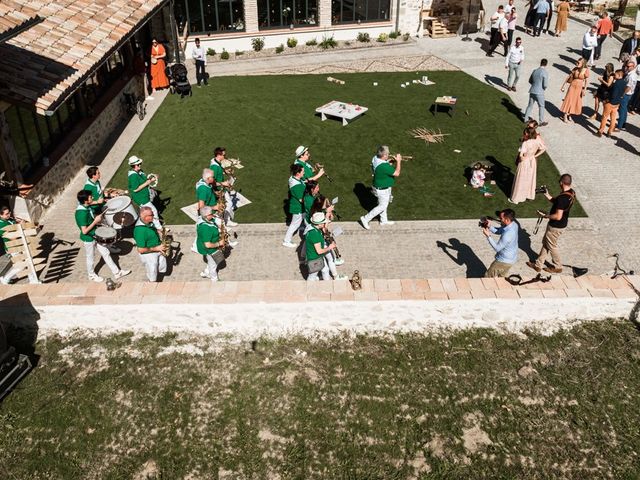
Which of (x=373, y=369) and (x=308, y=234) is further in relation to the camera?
(x=308, y=234)

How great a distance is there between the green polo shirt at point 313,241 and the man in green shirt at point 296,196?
2055mm

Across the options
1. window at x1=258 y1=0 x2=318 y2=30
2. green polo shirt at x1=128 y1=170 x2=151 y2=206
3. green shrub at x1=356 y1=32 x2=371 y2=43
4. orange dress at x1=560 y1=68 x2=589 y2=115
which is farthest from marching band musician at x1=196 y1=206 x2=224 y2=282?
green shrub at x1=356 y1=32 x2=371 y2=43

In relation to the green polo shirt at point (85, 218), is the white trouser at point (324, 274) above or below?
below

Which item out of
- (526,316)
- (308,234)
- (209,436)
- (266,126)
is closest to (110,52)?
(266,126)

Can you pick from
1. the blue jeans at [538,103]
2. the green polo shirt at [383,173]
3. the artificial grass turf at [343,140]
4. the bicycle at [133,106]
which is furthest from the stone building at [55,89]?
the blue jeans at [538,103]

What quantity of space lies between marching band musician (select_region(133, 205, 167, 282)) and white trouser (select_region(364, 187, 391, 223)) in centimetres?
472

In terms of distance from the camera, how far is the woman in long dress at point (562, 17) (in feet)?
86.4

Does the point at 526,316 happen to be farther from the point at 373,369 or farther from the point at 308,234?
the point at 308,234

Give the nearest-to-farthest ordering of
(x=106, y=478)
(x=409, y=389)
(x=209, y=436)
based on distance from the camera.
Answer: (x=106, y=478) < (x=209, y=436) < (x=409, y=389)

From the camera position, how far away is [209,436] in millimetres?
8500

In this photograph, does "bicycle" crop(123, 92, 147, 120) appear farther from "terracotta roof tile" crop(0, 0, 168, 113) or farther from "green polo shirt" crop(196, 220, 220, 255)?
"green polo shirt" crop(196, 220, 220, 255)

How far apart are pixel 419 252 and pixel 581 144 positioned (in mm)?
8021

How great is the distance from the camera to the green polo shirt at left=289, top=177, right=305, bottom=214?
12094 mm

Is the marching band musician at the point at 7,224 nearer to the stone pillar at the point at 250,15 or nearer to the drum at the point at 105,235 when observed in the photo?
the drum at the point at 105,235
